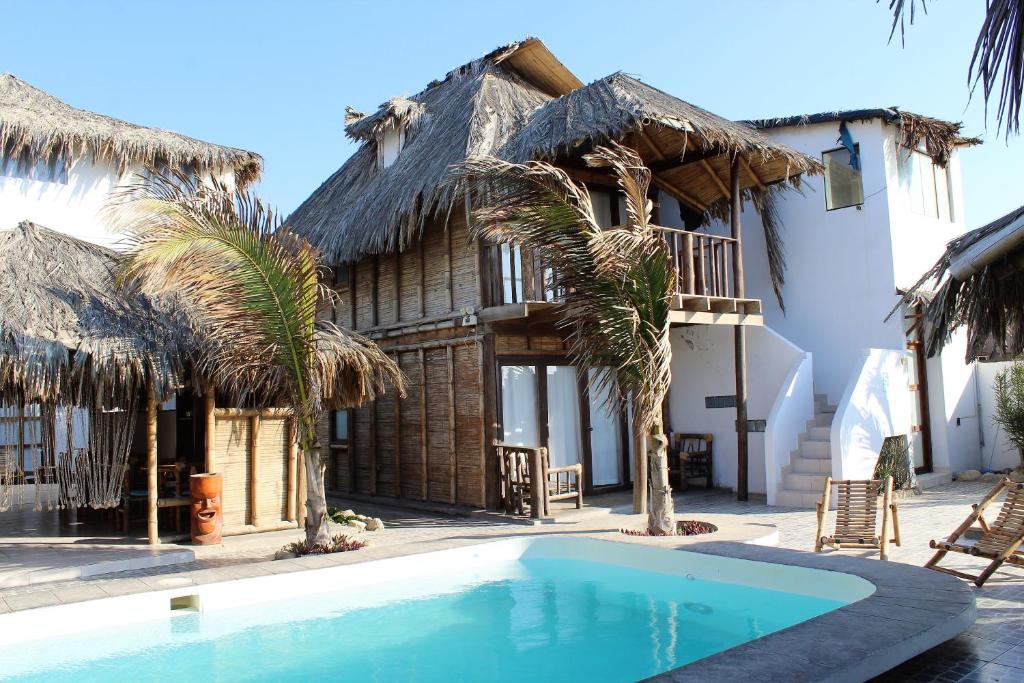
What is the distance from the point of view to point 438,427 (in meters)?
11.2

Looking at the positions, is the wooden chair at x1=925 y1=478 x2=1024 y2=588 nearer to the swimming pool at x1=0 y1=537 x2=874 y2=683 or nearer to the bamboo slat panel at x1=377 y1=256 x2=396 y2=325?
the swimming pool at x1=0 y1=537 x2=874 y2=683

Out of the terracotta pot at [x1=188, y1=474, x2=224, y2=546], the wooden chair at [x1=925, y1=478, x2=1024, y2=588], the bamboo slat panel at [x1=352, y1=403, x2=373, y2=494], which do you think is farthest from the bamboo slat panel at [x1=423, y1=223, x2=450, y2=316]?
the wooden chair at [x1=925, y1=478, x2=1024, y2=588]

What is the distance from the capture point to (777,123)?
518 inches

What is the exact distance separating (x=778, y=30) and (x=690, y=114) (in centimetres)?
564

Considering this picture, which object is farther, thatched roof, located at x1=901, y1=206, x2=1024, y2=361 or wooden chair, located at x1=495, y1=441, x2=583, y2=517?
wooden chair, located at x1=495, y1=441, x2=583, y2=517

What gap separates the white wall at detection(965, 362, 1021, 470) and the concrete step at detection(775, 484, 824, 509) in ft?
16.6

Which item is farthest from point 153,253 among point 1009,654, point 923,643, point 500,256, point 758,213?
point 758,213

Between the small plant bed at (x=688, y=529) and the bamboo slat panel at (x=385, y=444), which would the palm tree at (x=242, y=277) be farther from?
the bamboo slat panel at (x=385, y=444)

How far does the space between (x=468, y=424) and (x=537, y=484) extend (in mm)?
1569

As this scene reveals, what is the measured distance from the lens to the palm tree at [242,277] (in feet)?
23.0

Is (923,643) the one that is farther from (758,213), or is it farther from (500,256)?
(758,213)

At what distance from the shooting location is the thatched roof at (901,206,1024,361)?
401 cm

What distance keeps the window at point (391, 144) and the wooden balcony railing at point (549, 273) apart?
167 inches

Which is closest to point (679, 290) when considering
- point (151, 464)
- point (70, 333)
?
point (151, 464)
